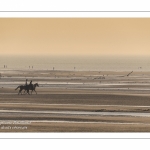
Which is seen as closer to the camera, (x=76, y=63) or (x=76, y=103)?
(x=76, y=63)

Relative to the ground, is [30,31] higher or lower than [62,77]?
higher

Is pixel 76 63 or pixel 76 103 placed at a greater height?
pixel 76 63

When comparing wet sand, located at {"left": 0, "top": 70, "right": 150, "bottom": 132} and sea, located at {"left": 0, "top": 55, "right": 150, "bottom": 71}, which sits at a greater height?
sea, located at {"left": 0, "top": 55, "right": 150, "bottom": 71}

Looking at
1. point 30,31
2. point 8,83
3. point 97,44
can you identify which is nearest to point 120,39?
point 97,44
